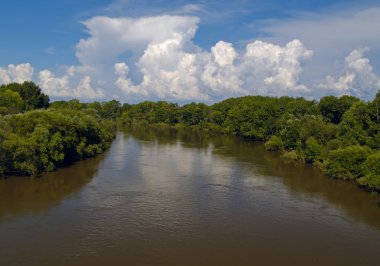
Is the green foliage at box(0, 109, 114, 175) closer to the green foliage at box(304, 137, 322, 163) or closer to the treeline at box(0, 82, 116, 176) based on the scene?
the treeline at box(0, 82, 116, 176)

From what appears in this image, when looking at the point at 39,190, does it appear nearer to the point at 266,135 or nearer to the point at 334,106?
the point at 334,106

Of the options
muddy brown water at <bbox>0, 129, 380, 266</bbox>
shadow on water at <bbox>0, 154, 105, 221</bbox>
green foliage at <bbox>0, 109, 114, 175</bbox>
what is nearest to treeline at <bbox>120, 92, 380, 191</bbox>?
muddy brown water at <bbox>0, 129, 380, 266</bbox>

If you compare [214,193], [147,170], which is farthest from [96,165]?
[214,193]

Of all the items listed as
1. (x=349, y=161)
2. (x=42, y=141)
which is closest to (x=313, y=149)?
(x=349, y=161)

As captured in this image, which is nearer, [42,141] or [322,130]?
[42,141]

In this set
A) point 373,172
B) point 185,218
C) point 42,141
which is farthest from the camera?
point 42,141

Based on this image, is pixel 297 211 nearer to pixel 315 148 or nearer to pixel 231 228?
pixel 231 228

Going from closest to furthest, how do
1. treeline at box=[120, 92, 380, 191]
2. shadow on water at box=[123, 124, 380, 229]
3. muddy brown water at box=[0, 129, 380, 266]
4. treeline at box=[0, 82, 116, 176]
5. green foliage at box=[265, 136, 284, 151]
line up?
1. muddy brown water at box=[0, 129, 380, 266]
2. shadow on water at box=[123, 124, 380, 229]
3. treeline at box=[0, 82, 116, 176]
4. treeline at box=[120, 92, 380, 191]
5. green foliage at box=[265, 136, 284, 151]

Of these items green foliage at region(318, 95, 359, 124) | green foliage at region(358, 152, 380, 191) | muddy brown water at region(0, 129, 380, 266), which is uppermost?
green foliage at region(318, 95, 359, 124)
